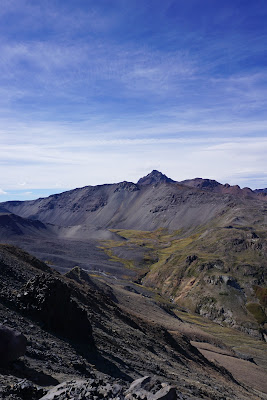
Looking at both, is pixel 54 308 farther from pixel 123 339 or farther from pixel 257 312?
pixel 257 312

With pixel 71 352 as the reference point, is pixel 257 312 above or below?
below

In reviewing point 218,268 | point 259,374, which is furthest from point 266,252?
point 259,374

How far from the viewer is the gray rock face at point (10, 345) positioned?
15.6 metres

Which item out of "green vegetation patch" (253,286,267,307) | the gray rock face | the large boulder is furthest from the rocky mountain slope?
"green vegetation patch" (253,286,267,307)

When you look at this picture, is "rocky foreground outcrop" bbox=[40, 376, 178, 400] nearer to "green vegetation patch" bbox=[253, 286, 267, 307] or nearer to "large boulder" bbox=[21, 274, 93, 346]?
"large boulder" bbox=[21, 274, 93, 346]

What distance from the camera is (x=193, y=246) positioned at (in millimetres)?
194875

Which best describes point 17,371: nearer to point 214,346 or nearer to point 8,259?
point 8,259

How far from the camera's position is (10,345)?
1588 centimetres

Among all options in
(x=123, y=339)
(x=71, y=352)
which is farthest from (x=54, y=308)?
(x=123, y=339)

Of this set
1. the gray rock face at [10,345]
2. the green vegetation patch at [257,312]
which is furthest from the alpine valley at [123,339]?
the gray rock face at [10,345]

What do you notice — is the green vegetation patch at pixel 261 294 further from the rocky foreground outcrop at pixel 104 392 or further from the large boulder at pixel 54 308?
the rocky foreground outcrop at pixel 104 392

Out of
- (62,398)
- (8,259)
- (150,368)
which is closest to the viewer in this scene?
(62,398)

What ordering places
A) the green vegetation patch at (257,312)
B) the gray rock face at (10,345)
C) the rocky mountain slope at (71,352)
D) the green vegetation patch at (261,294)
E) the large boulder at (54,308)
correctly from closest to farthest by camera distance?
the rocky mountain slope at (71,352), the gray rock face at (10,345), the large boulder at (54,308), the green vegetation patch at (257,312), the green vegetation patch at (261,294)

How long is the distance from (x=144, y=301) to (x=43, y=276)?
63939mm
